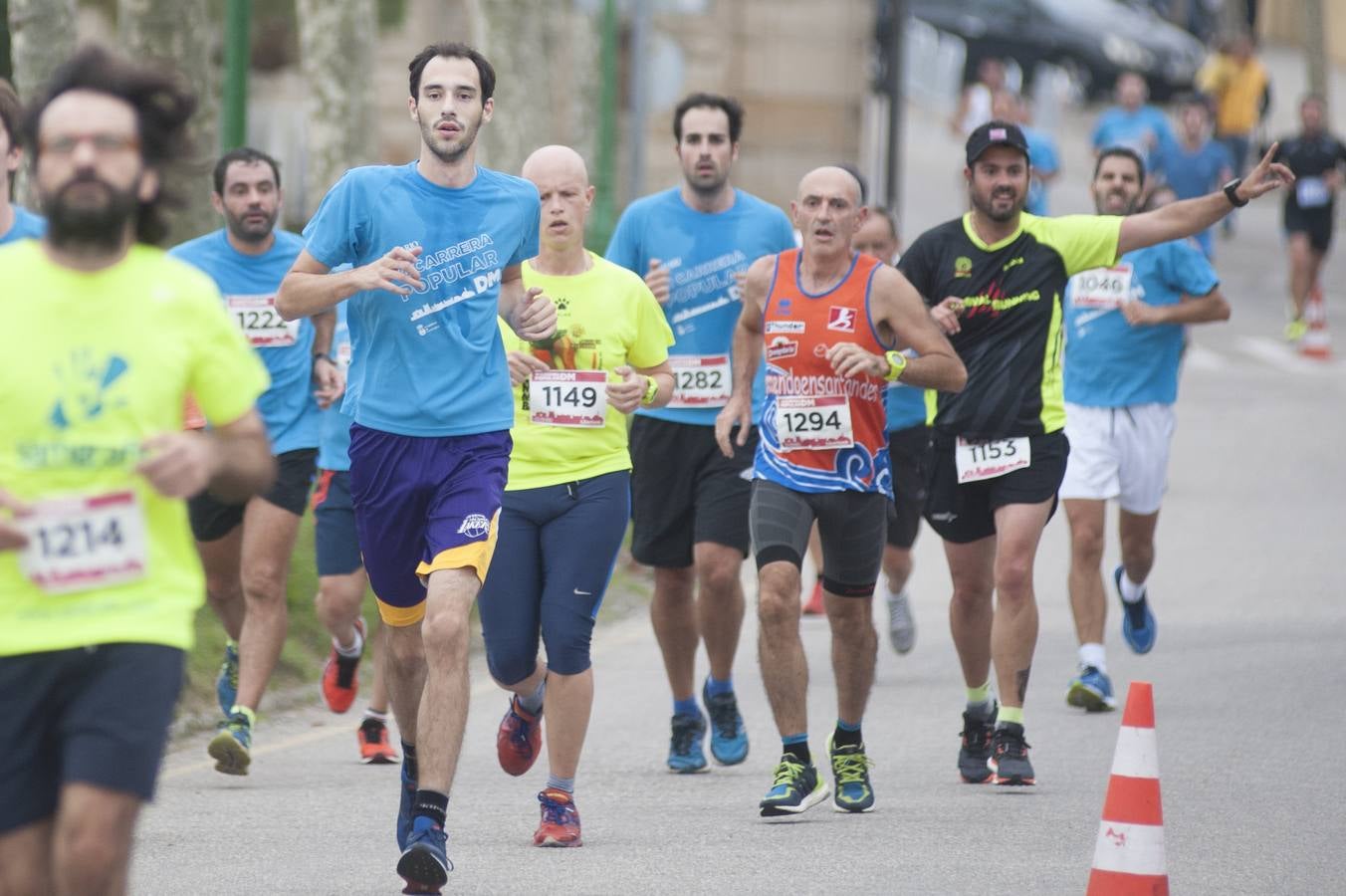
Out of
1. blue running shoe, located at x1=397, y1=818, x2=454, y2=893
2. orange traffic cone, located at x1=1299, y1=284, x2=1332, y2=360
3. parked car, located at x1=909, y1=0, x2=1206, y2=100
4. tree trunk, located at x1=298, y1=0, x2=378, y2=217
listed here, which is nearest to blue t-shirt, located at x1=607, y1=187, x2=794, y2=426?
blue running shoe, located at x1=397, y1=818, x2=454, y2=893

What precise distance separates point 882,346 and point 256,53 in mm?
27918

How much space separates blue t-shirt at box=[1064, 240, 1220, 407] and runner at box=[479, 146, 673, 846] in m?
3.36

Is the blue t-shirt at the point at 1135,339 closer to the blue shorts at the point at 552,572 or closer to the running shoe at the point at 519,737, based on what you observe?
the blue shorts at the point at 552,572

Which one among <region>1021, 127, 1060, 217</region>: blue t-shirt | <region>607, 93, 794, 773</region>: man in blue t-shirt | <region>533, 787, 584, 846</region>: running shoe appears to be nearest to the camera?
<region>533, 787, 584, 846</region>: running shoe

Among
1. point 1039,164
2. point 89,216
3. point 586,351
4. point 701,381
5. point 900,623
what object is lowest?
point 900,623

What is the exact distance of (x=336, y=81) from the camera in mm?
18531

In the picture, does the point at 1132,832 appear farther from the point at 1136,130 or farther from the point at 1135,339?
the point at 1136,130

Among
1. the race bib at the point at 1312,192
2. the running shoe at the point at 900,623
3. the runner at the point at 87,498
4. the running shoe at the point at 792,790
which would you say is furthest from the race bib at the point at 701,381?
the race bib at the point at 1312,192

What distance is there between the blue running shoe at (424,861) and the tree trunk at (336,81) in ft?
39.6

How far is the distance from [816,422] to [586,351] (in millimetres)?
820

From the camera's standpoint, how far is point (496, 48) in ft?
80.8

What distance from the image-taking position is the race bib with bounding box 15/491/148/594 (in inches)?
186

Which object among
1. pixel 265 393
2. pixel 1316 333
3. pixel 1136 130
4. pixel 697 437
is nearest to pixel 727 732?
pixel 697 437

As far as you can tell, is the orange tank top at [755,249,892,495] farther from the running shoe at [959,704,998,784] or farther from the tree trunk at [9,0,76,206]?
the tree trunk at [9,0,76,206]
